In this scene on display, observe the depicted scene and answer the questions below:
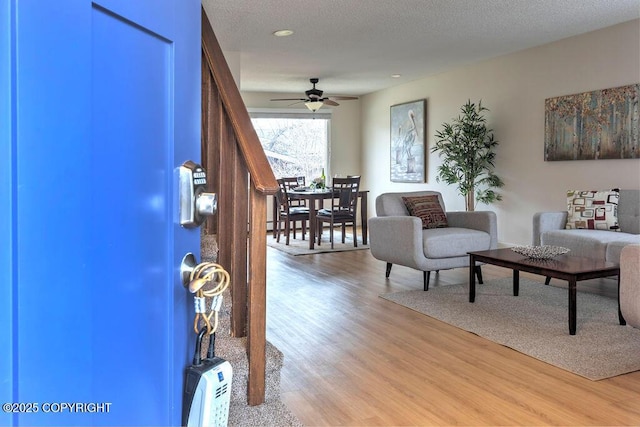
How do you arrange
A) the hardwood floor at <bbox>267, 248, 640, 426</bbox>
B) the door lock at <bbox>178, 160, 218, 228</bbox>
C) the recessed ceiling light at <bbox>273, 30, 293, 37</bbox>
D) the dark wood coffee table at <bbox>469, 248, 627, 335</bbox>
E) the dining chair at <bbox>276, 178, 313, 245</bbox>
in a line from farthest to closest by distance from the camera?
the dining chair at <bbox>276, 178, 313, 245</bbox>, the recessed ceiling light at <bbox>273, 30, 293, 37</bbox>, the dark wood coffee table at <bbox>469, 248, 627, 335</bbox>, the hardwood floor at <bbox>267, 248, 640, 426</bbox>, the door lock at <bbox>178, 160, 218, 228</bbox>

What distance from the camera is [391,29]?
16.9ft

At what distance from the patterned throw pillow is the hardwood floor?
3.66 ft

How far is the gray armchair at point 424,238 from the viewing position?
4312 mm

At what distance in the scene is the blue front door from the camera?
0.58 meters

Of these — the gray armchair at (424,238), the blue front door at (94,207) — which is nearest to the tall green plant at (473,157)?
the gray armchair at (424,238)

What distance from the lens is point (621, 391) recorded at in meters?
2.36

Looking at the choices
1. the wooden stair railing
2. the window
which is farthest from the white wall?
the wooden stair railing

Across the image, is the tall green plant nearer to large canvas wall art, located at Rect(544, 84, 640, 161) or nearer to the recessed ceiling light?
large canvas wall art, located at Rect(544, 84, 640, 161)

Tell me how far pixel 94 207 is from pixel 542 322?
328 cm

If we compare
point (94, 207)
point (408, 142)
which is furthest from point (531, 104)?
point (94, 207)

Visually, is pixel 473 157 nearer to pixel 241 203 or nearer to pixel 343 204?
pixel 343 204

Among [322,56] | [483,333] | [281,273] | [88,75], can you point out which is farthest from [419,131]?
[88,75]

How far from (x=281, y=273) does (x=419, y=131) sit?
3.95 meters

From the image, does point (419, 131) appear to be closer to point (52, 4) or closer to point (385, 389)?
point (385, 389)
